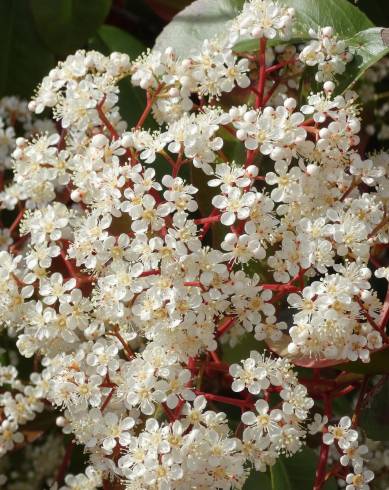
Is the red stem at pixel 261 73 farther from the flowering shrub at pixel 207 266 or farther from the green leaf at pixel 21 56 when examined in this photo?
the green leaf at pixel 21 56

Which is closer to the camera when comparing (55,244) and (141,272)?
(141,272)

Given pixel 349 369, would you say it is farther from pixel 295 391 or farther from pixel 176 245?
pixel 176 245

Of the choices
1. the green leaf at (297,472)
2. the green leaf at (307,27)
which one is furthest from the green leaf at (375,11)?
the green leaf at (297,472)

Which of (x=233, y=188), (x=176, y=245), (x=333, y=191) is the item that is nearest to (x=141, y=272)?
(x=176, y=245)

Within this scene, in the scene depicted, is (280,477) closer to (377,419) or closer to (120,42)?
(377,419)

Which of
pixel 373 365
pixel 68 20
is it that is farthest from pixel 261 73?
pixel 68 20
